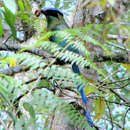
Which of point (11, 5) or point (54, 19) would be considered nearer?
point (11, 5)

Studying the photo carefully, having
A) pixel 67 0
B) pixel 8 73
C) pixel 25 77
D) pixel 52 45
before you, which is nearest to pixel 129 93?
pixel 25 77

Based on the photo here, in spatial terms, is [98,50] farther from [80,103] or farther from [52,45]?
[52,45]

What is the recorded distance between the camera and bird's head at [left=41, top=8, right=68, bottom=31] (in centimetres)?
281

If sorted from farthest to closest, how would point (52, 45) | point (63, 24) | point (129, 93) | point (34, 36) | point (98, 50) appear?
point (63, 24) < point (34, 36) < point (129, 93) < point (98, 50) < point (52, 45)

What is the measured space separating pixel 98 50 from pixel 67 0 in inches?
56.2

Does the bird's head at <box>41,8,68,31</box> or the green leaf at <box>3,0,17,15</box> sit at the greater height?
the green leaf at <box>3,0,17,15</box>

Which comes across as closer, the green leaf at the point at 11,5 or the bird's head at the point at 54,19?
the green leaf at the point at 11,5

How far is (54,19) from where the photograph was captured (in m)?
2.92

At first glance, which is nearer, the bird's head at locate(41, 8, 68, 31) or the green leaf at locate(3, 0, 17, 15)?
the green leaf at locate(3, 0, 17, 15)

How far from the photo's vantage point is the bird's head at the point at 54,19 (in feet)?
9.21

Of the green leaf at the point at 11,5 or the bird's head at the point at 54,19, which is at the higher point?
the green leaf at the point at 11,5

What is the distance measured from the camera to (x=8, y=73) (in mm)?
1933

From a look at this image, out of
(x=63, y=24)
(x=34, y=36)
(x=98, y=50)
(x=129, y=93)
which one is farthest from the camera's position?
(x=63, y=24)

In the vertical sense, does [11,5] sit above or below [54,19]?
above
